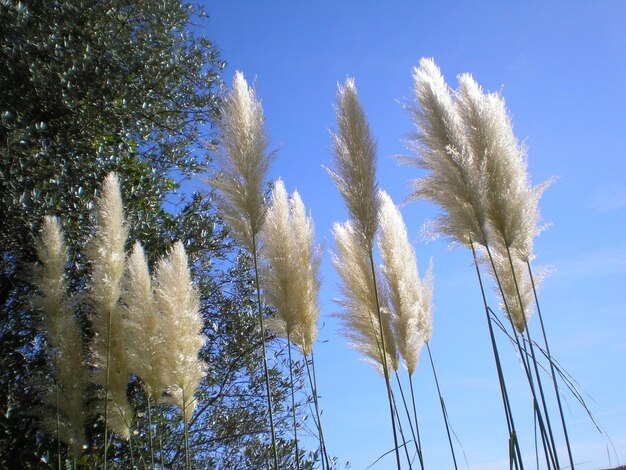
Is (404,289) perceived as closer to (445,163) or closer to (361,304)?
(361,304)

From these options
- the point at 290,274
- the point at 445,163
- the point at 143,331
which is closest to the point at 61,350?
the point at 143,331

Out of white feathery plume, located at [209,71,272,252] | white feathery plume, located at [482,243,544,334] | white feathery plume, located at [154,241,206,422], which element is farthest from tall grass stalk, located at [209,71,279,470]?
white feathery plume, located at [482,243,544,334]

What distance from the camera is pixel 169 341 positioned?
3.08 m

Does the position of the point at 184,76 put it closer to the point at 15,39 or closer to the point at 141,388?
the point at 15,39

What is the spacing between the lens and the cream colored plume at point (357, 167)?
312 centimetres

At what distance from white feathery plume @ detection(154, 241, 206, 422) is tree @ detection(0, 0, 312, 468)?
1.16 m

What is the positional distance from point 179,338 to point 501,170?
1.89 metres

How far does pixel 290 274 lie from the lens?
336 cm

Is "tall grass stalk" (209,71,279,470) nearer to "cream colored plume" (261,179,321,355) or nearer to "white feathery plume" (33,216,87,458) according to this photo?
"cream colored plume" (261,179,321,355)

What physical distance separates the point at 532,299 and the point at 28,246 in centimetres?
353

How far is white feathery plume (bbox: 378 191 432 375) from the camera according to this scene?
3451 millimetres

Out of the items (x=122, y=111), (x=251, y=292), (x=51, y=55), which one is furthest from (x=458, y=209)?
(x=51, y=55)

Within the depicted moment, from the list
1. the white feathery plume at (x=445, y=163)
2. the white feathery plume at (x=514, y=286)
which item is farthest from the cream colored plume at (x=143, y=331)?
the white feathery plume at (x=514, y=286)

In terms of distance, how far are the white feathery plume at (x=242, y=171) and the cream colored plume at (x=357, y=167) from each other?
18.8 inches
